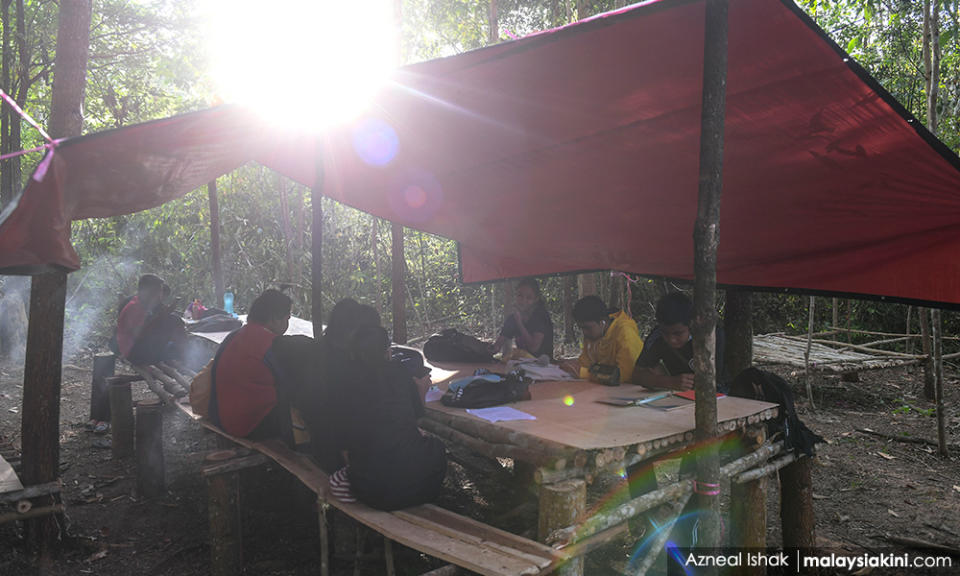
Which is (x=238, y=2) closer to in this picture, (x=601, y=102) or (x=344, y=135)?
(x=344, y=135)

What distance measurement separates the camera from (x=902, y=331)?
10328 millimetres

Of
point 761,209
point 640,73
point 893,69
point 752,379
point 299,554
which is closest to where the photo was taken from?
point 640,73

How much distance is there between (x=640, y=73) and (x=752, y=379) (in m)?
2.00

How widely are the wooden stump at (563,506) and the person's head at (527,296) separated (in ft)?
11.0

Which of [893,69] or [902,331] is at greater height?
[893,69]

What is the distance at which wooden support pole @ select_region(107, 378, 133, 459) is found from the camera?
596cm

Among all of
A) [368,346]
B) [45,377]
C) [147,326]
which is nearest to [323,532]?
[368,346]

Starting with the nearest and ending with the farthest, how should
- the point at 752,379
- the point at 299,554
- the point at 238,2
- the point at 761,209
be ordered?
1. the point at 752,379
2. the point at 299,554
3. the point at 761,209
4. the point at 238,2

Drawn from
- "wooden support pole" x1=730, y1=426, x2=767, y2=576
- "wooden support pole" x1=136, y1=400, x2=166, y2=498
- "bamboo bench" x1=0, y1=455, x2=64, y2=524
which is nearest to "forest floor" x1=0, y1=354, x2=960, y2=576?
Answer: "wooden support pole" x1=136, y1=400, x2=166, y2=498

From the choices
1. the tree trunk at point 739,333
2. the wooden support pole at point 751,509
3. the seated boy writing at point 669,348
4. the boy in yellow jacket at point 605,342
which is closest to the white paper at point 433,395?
the boy in yellow jacket at point 605,342

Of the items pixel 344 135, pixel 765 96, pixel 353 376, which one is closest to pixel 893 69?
pixel 765 96

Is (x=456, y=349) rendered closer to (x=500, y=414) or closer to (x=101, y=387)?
(x=500, y=414)

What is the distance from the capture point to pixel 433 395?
4.01 meters

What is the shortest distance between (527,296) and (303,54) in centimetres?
298
